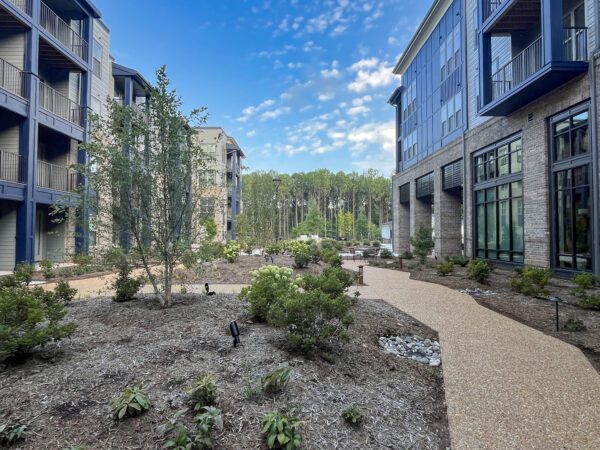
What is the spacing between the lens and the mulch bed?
5.05 metres

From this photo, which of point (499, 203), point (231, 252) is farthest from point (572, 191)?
point (231, 252)

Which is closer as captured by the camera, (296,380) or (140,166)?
(296,380)

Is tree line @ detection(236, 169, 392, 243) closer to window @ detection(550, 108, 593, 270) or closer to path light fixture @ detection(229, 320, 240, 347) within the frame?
window @ detection(550, 108, 593, 270)

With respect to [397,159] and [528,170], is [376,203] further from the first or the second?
[528,170]

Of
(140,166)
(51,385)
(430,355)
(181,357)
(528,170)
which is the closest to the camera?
(51,385)

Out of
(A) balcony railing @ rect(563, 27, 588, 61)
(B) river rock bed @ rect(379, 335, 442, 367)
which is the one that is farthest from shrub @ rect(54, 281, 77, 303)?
(A) balcony railing @ rect(563, 27, 588, 61)

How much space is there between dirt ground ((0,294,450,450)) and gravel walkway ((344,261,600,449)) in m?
0.26

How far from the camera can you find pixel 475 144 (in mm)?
15281

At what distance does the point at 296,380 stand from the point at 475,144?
15.4 metres

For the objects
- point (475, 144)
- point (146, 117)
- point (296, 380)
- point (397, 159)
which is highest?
point (397, 159)

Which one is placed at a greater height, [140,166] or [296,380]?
[140,166]

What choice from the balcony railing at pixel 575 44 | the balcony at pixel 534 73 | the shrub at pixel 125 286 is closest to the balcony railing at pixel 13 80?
the shrub at pixel 125 286

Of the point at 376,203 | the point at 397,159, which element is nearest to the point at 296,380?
the point at 397,159

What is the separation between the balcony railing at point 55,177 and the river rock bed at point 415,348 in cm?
1472
